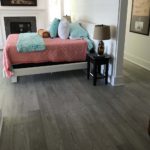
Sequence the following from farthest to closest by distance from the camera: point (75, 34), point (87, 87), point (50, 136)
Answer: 1. point (75, 34)
2. point (87, 87)
3. point (50, 136)

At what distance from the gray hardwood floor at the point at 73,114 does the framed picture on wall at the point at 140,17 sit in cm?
122

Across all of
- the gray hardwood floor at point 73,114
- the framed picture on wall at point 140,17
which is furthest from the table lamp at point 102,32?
the framed picture on wall at point 140,17

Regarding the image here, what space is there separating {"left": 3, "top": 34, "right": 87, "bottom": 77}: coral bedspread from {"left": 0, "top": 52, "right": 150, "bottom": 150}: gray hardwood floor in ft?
1.35

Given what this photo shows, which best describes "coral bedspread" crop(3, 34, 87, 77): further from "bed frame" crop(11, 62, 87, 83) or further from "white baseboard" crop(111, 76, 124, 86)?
"white baseboard" crop(111, 76, 124, 86)

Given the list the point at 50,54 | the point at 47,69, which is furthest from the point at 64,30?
the point at 47,69

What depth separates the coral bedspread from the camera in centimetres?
350

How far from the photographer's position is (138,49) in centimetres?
473

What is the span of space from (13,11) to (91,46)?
3694mm

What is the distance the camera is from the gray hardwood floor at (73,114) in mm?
2078

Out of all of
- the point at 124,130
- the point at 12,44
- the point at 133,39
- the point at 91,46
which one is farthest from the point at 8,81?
the point at 133,39

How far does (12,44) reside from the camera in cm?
360

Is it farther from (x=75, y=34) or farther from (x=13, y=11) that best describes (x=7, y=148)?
(x=13, y=11)

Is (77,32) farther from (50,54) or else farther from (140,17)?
(140,17)

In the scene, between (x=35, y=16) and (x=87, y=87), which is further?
(x=35, y=16)
